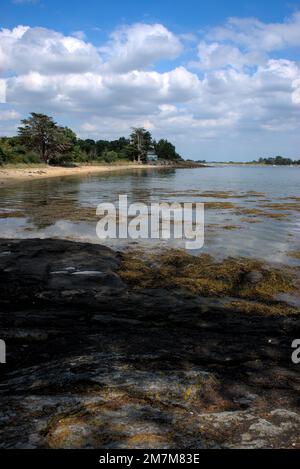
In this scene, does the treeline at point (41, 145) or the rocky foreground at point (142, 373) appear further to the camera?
the treeline at point (41, 145)

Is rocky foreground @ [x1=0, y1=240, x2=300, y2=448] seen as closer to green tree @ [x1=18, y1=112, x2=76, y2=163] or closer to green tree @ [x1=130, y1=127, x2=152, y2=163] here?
green tree @ [x1=18, y1=112, x2=76, y2=163]

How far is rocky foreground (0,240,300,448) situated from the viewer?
3283 millimetres

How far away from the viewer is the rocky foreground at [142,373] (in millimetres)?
3283

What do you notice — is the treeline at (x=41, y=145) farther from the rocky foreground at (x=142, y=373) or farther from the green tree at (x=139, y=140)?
the rocky foreground at (x=142, y=373)

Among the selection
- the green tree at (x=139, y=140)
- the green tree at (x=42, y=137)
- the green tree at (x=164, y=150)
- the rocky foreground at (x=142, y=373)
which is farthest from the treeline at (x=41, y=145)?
the green tree at (x=164, y=150)

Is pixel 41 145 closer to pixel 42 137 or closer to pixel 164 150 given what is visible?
pixel 42 137

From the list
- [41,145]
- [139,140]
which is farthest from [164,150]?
[41,145]

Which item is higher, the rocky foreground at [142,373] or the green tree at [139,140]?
the green tree at [139,140]

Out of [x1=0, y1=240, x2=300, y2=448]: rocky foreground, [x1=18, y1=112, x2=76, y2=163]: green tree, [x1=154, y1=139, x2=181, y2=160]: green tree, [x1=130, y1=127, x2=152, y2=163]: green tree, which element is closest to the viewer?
[x1=0, y1=240, x2=300, y2=448]: rocky foreground

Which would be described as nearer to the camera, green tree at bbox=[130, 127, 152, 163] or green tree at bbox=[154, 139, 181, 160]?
green tree at bbox=[130, 127, 152, 163]

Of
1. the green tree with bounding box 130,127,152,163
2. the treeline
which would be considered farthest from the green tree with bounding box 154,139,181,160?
the treeline

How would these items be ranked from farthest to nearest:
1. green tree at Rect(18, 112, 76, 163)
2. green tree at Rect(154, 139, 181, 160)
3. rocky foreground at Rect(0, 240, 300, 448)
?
1. green tree at Rect(154, 139, 181, 160)
2. green tree at Rect(18, 112, 76, 163)
3. rocky foreground at Rect(0, 240, 300, 448)

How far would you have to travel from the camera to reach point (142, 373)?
429 centimetres
